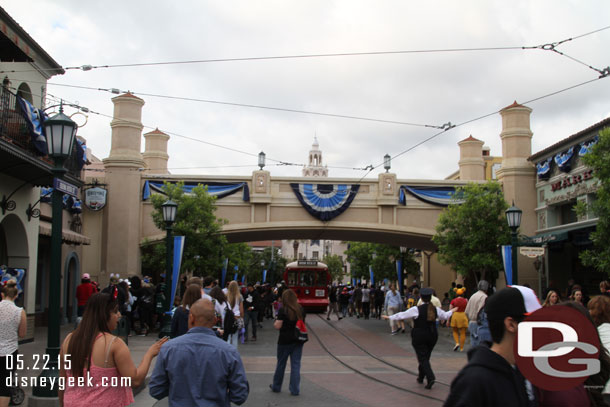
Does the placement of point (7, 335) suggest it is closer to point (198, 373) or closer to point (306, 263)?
point (198, 373)

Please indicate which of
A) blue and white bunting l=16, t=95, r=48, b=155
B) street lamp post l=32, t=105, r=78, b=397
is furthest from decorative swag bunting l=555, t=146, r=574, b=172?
street lamp post l=32, t=105, r=78, b=397

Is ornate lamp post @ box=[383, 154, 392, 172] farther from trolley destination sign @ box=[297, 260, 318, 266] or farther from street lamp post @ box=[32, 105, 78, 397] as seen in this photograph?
street lamp post @ box=[32, 105, 78, 397]

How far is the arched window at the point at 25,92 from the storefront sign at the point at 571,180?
19115 mm

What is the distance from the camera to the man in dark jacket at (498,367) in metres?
2.69

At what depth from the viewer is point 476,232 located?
2545 centimetres


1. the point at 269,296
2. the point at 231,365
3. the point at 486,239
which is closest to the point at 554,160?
the point at 486,239

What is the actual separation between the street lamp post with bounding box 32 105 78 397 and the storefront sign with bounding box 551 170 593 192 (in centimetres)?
1913

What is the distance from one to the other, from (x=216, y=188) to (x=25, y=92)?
13845mm

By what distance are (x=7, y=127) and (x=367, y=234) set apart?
2193 cm

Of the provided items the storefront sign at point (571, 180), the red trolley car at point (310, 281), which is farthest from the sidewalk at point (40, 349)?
the red trolley car at point (310, 281)

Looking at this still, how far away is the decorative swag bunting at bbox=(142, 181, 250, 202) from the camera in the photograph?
29734 millimetres

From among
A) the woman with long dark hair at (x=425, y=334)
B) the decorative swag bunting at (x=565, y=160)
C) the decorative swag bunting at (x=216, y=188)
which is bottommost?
the woman with long dark hair at (x=425, y=334)

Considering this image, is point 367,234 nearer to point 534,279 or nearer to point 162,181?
point 534,279
